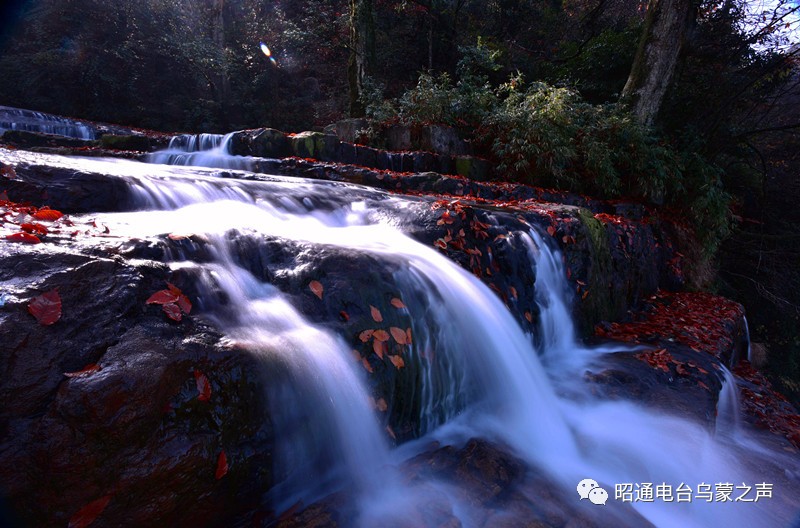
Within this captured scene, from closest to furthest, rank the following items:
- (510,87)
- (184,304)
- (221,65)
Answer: (184,304), (510,87), (221,65)

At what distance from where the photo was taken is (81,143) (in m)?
7.81

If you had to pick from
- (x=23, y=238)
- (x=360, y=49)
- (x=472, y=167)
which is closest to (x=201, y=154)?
(x=472, y=167)

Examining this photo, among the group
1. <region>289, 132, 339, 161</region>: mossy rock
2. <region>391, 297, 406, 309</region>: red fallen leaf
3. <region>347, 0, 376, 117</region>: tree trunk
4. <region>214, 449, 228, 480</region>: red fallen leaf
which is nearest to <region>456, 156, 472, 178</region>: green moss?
<region>289, 132, 339, 161</region>: mossy rock

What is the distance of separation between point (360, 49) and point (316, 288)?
11493mm

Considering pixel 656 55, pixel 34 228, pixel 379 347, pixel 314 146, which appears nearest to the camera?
pixel 34 228

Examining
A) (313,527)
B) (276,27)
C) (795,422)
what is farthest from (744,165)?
(276,27)

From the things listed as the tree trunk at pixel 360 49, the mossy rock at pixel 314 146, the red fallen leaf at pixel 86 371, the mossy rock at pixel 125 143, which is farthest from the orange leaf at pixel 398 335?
the tree trunk at pixel 360 49

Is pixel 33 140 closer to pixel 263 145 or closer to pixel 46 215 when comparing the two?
pixel 263 145

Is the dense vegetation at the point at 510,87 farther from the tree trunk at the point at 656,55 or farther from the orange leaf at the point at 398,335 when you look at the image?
the orange leaf at the point at 398,335

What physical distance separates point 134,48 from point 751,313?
852 inches

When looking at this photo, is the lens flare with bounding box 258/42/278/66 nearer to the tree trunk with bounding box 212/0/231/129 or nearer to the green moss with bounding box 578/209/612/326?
the tree trunk with bounding box 212/0/231/129

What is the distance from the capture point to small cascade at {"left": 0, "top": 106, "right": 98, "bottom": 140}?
10789 millimetres

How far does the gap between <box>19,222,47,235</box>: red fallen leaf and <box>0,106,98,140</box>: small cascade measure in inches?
447

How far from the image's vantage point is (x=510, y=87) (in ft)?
31.7
